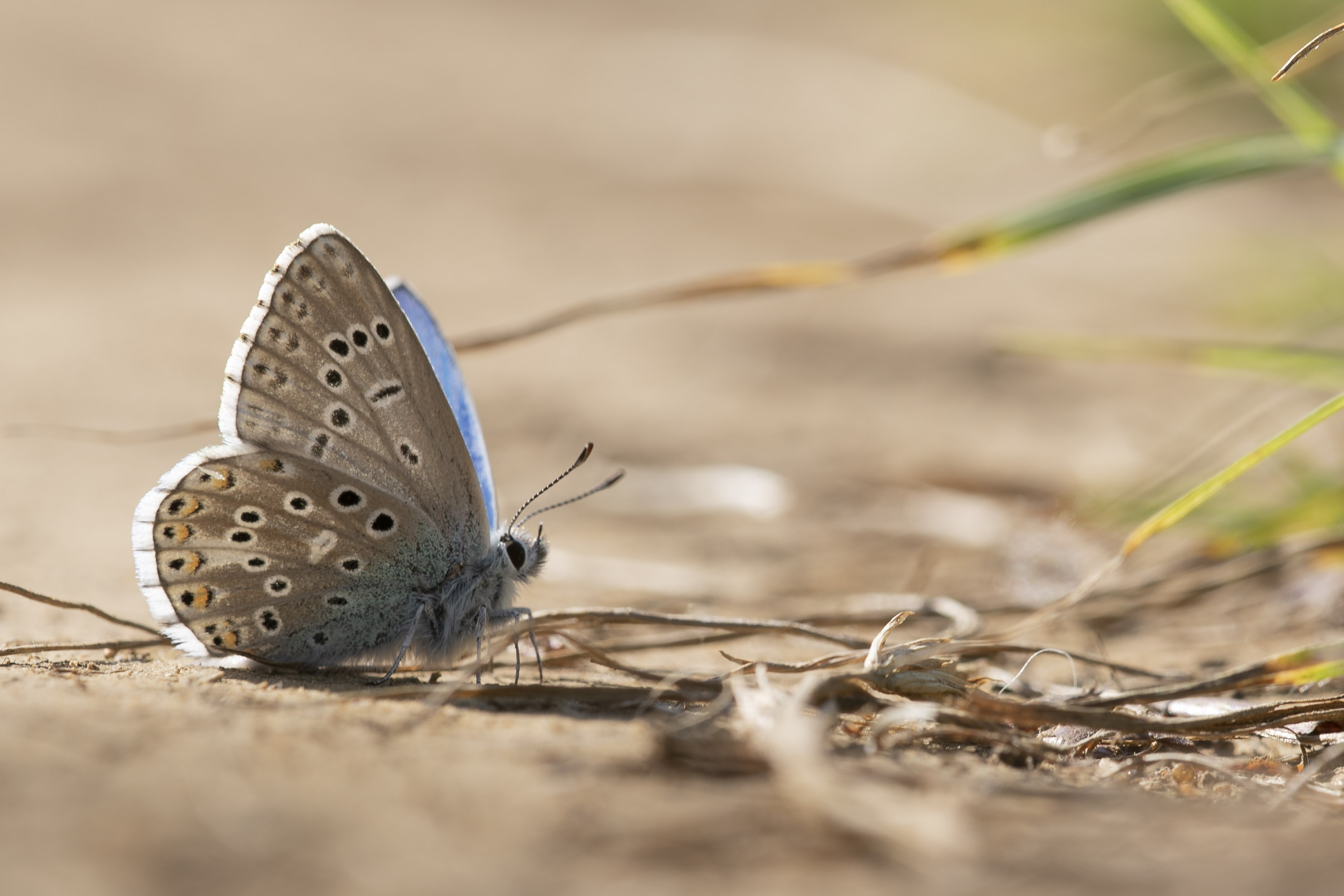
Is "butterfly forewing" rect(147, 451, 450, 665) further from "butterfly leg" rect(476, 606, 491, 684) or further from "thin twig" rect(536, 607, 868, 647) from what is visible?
"thin twig" rect(536, 607, 868, 647)

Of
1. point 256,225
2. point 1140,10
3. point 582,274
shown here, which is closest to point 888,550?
point 582,274

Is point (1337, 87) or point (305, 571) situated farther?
point (1337, 87)

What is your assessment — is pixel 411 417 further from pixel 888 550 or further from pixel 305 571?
pixel 888 550

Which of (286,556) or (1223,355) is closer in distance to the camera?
(286,556)

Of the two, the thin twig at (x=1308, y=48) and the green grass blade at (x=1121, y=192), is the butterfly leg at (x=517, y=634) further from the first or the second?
the thin twig at (x=1308, y=48)

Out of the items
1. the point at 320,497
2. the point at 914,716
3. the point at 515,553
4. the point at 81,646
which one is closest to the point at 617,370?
the point at 515,553

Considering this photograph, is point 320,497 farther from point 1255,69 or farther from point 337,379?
point 1255,69
